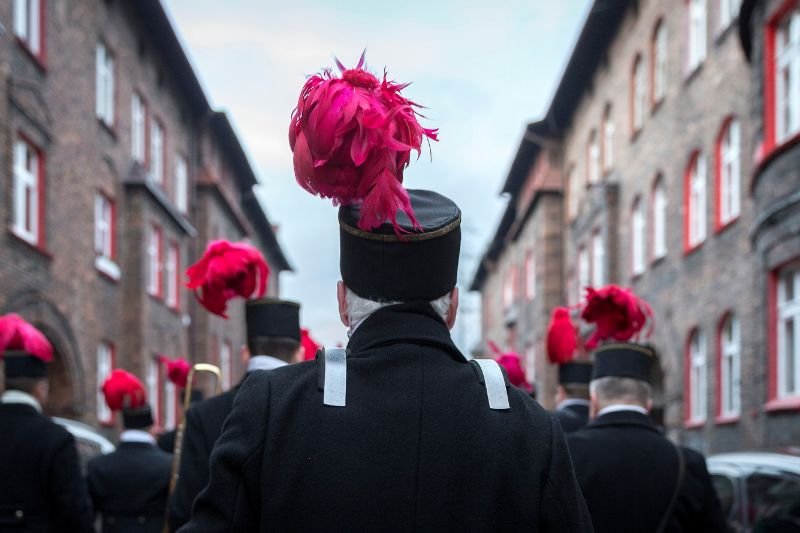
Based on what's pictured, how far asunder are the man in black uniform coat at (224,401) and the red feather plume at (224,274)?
0.65 feet

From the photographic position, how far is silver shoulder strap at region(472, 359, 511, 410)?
2611mm

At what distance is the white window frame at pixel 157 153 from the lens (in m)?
27.6

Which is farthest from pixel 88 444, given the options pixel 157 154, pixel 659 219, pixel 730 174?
pixel 157 154

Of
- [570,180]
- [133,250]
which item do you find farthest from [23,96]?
[570,180]

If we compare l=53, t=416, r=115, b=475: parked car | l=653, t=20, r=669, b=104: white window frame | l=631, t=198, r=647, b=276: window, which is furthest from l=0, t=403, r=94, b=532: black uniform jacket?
l=631, t=198, r=647, b=276: window

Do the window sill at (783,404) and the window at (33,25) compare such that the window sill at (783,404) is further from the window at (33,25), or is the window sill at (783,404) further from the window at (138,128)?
the window at (138,128)

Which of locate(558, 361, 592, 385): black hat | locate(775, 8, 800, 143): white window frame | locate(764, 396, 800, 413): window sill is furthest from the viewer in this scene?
locate(775, 8, 800, 143): white window frame

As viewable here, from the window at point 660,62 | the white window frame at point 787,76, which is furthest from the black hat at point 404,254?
the window at point 660,62

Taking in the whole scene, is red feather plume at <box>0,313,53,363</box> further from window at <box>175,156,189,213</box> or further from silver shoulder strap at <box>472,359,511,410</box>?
window at <box>175,156,189,213</box>

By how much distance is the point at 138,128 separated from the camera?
25.9m

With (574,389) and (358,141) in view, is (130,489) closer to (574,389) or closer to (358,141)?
(574,389)

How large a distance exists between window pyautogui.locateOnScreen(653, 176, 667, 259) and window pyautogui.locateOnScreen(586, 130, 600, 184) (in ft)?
20.7

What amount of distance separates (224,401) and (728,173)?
14.5m

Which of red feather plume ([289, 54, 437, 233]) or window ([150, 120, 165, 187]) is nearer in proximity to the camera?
red feather plume ([289, 54, 437, 233])
